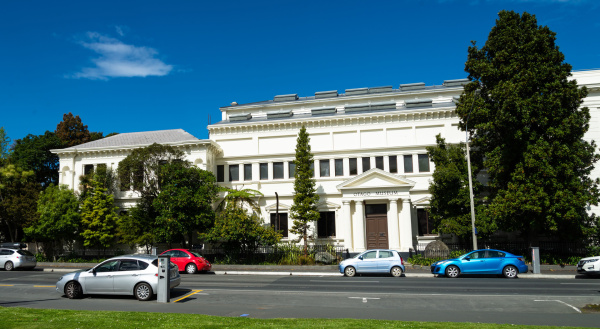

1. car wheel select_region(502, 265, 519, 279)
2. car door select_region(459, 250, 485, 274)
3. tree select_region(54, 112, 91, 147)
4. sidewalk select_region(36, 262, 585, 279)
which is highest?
tree select_region(54, 112, 91, 147)

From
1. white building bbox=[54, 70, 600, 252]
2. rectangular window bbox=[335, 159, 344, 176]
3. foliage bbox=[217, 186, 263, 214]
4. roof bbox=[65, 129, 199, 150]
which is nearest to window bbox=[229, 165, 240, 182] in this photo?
white building bbox=[54, 70, 600, 252]

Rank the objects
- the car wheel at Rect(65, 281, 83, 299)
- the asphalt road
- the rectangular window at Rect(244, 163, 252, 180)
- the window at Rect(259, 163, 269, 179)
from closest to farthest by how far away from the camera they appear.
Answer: the asphalt road < the car wheel at Rect(65, 281, 83, 299) < the window at Rect(259, 163, 269, 179) < the rectangular window at Rect(244, 163, 252, 180)

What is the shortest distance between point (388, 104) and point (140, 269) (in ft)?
91.2

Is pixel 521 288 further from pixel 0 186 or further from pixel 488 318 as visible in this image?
pixel 0 186

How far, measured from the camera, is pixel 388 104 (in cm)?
3681

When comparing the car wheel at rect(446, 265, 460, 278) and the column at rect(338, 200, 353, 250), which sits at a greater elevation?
the column at rect(338, 200, 353, 250)

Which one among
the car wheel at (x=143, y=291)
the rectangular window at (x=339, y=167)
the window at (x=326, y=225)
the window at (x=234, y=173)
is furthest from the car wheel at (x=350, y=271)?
the window at (x=234, y=173)

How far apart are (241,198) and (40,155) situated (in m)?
26.3

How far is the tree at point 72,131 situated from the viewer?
50834mm

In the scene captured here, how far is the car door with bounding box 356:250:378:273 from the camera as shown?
21594mm

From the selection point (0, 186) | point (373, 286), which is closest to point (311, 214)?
point (373, 286)

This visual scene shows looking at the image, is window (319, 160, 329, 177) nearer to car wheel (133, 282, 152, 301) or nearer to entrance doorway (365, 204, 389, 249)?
entrance doorway (365, 204, 389, 249)

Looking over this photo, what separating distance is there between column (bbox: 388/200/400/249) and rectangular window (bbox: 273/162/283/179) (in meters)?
9.98

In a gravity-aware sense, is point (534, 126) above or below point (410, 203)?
above
